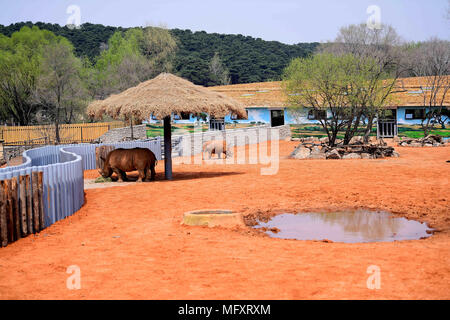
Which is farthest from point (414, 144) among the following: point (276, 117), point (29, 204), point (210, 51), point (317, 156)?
point (210, 51)

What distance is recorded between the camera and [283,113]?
49.8m

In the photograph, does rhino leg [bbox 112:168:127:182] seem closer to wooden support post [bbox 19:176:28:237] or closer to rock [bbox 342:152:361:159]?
wooden support post [bbox 19:176:28:237]

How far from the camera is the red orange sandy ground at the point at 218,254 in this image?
255 inches

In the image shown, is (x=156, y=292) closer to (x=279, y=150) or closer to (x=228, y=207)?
(x=228, y=207)

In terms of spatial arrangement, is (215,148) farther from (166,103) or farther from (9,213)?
(9,213)

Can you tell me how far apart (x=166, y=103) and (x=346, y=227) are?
8.73m

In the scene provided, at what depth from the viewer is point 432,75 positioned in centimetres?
4759

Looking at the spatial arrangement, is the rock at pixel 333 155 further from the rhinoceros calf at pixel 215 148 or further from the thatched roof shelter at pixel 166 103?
the thatched roof shelter at pixel 166 103

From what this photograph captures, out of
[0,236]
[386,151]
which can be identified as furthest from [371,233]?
[386,151]

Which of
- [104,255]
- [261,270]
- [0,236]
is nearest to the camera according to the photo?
[261,270]

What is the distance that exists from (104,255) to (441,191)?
1045cm

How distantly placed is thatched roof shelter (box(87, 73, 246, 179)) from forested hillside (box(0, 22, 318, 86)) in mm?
56337

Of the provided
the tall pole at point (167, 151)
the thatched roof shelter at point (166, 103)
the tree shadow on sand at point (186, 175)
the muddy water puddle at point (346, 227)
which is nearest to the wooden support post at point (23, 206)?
the muddy water puddle at point (346, 227)

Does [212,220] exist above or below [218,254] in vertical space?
above
